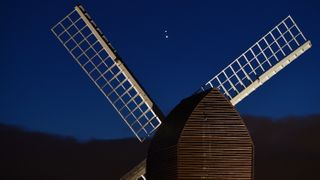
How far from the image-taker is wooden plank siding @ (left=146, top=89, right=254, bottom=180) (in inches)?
722

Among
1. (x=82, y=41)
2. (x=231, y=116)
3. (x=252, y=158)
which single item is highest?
(x=82, y=41)

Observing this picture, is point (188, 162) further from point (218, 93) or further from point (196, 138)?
point (218, 93)

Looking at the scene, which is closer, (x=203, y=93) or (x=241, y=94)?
(x=203, y=93)

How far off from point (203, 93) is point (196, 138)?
1.42 metres

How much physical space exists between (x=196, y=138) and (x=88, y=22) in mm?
8610

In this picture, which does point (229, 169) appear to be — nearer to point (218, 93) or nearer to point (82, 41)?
point (218, 93)

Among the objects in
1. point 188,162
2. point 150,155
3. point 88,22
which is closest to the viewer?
point 188,162

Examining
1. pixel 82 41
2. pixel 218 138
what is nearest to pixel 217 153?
pixel 218 138

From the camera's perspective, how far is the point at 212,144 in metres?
18.5

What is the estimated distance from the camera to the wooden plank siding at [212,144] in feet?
60.2

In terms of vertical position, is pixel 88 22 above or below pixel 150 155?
above

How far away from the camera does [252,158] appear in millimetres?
18656

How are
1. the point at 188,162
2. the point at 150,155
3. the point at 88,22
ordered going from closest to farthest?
the point at 188,162 < the point at 150,155 < the point at 88,22

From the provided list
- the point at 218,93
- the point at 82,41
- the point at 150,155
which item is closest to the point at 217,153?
the point at 218,93
